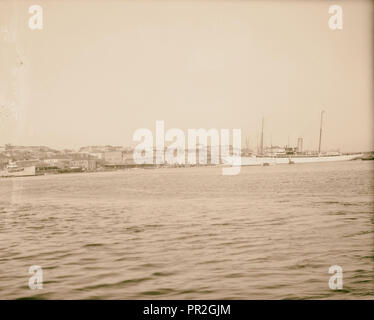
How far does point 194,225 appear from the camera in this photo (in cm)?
614

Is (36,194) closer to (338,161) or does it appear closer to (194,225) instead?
(194,225)

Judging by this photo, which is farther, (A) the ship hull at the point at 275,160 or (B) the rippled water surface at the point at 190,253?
(A) the ship hull at the point at 275,160

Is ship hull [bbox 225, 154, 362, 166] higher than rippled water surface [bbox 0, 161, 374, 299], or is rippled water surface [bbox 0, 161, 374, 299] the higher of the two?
ship hull [bbox 225, 154, 362, 166]

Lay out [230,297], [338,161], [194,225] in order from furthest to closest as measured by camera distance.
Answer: [338,161] < [194,225] < [230,297]

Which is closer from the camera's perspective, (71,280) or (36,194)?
(71,280)

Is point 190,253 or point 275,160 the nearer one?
point 190,253

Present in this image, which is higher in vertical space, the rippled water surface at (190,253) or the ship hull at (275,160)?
the ship hull at (275,160)

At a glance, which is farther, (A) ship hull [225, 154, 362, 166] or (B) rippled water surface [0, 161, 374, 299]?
(A) ship hull [225, 154, 362, 166]

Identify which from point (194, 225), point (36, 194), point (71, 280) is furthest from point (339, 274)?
point (36, 194)

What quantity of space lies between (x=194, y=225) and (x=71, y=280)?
3.06 meters

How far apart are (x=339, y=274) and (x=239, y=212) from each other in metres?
4.45

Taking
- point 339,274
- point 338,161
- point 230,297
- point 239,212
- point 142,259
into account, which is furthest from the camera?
point 338,161
